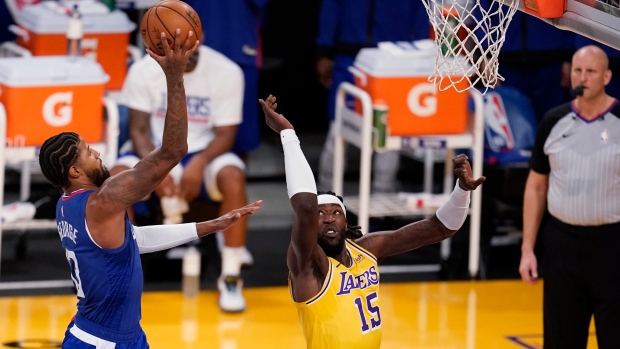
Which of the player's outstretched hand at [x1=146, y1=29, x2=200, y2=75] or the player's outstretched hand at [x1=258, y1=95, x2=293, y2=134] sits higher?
the player's outstretched hand at [x1=146, y1=29, x2=200, y2=75]

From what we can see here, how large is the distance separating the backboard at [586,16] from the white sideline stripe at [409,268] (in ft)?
13.6

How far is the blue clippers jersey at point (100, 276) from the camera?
4.82m

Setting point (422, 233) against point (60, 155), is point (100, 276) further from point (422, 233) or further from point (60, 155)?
point (422, 233)

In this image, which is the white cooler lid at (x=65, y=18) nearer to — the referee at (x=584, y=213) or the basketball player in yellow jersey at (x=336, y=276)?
the referee at (x=584, y=213)

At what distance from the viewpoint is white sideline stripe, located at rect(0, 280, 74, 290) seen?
8383 mm

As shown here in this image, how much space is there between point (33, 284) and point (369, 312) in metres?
3.88

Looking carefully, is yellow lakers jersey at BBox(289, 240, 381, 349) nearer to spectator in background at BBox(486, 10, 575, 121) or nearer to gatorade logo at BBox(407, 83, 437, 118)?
gatorade logo at BBox(407, 83, 437, 118)

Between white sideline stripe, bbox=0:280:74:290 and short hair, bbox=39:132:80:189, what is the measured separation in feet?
12.2

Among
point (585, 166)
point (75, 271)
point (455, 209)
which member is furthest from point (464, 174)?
point (75, 271)

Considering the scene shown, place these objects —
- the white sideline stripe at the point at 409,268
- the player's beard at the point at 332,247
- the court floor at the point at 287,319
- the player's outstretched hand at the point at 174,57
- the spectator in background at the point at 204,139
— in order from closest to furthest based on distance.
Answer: the player's outstretched hand at the point at 174,57 < the player's beard at the point at 332,247 < the court floor at the point at 287,319 < the spectator in background at the point at 204,139 < the white sideline stripe at the point at 409,268

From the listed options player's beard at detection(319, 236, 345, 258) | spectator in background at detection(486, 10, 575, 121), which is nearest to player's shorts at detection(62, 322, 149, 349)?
player's beard at detection(319, 236, 345, 258)

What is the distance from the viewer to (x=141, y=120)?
823cm

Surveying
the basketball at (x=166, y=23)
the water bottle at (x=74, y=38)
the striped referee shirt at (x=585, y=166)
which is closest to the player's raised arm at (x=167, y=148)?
the basketball at (x=166, y=23)

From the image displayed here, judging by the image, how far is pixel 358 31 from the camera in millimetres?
9570
